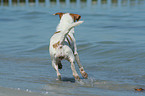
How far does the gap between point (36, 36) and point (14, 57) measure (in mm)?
3943

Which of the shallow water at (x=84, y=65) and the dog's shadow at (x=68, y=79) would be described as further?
the dog's shadow at (x=68, y=79)

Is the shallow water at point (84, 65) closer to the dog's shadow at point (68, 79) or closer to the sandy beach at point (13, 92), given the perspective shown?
the dog's shadow at point (68, 79)

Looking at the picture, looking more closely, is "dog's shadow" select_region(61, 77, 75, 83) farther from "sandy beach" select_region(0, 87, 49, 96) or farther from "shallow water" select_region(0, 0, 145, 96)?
"sandy beach" select_region(0, 87, 49, 96)

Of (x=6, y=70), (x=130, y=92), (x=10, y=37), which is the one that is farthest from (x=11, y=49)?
(x=130, y=92)

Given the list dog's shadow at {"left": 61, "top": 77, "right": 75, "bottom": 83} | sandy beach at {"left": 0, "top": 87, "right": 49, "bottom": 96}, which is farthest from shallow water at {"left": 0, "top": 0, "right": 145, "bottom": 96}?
sandy beach at {"left": 0, "top": 87, "right": 49, "bottom": 96}

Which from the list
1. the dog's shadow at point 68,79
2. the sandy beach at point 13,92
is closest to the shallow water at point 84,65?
the dog's shadow at point 68,79

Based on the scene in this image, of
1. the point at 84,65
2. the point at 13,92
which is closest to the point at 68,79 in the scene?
the point at 84,65

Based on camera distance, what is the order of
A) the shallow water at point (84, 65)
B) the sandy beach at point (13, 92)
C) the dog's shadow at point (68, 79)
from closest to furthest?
the sandy beach at point (13, 92)
the shallow water at point (84, 65)
the dog's shadow at point (68, 79)

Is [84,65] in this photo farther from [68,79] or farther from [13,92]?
[13,92]

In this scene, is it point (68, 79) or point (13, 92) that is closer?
point (13, 92)

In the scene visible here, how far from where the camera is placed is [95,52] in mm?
9977

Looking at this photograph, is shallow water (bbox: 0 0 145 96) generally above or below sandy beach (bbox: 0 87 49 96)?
below

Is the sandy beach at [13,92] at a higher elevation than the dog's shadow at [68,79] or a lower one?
higher

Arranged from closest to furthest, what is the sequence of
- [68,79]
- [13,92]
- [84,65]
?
[13,92]
[68,79]
[84,65]
